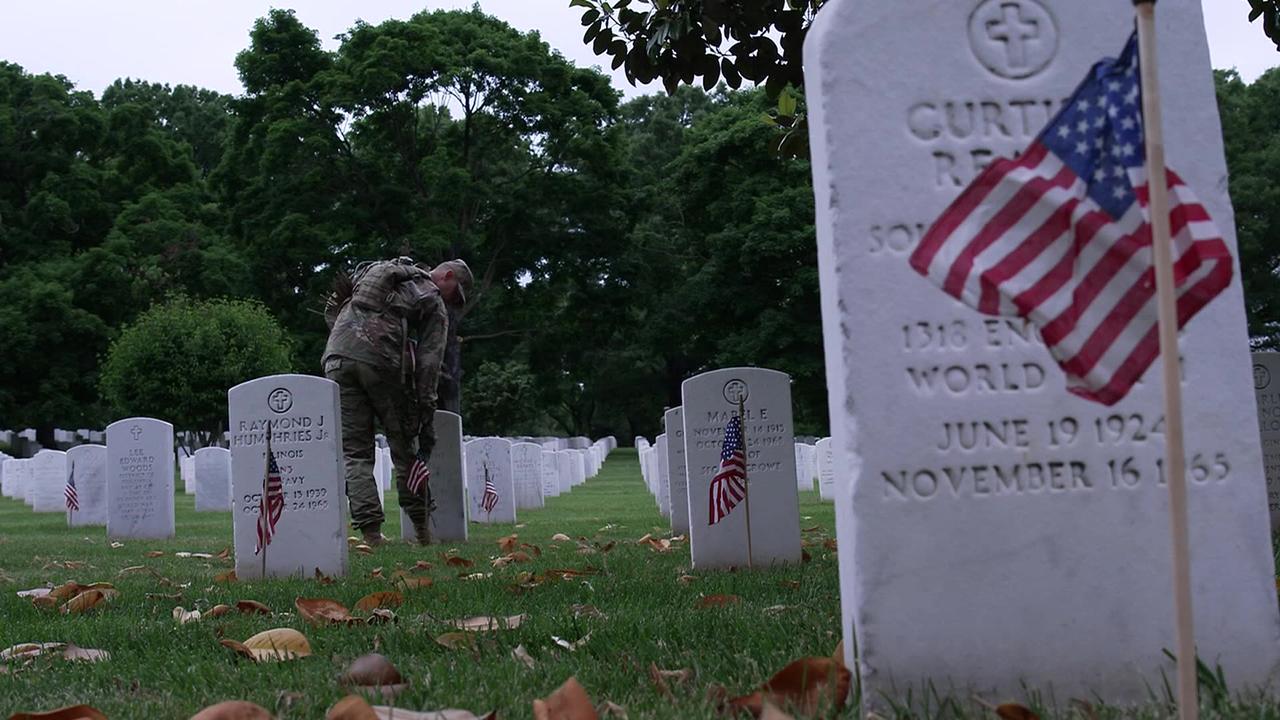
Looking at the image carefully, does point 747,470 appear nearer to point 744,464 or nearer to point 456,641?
point 744,464

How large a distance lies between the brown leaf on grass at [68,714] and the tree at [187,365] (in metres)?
26.1

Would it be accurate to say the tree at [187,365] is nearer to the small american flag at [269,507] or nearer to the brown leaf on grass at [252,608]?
the small american flag at [269,507]

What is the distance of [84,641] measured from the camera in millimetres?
4152

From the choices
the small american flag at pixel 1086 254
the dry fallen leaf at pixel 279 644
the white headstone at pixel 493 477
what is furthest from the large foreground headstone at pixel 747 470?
the white headstone at pixel 493 477

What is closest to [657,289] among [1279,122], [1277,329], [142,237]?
[142,237]

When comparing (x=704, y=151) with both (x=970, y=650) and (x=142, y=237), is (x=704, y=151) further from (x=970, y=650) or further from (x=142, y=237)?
(x=970, y=650)

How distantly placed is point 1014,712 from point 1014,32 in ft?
5.21

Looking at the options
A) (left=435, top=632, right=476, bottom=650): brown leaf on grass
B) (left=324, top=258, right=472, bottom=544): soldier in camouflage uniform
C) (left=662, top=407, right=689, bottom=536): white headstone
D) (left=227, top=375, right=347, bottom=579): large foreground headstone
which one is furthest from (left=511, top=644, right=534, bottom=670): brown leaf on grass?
(left=662, top=407, right=689, bottom=536): white headstone

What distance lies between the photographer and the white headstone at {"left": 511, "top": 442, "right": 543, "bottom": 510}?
723 inches

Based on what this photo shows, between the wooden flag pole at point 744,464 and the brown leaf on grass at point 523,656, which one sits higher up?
the wooden flag pole at point 744,464

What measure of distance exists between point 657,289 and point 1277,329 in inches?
827

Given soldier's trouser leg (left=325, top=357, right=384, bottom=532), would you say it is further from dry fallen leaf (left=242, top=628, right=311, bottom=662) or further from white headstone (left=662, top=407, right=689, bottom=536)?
dry fallen leaf (left=242, top=628, right=311, bottom=662)

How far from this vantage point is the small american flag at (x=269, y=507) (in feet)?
24.1

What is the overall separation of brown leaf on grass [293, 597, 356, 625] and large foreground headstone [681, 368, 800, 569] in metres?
3.01
